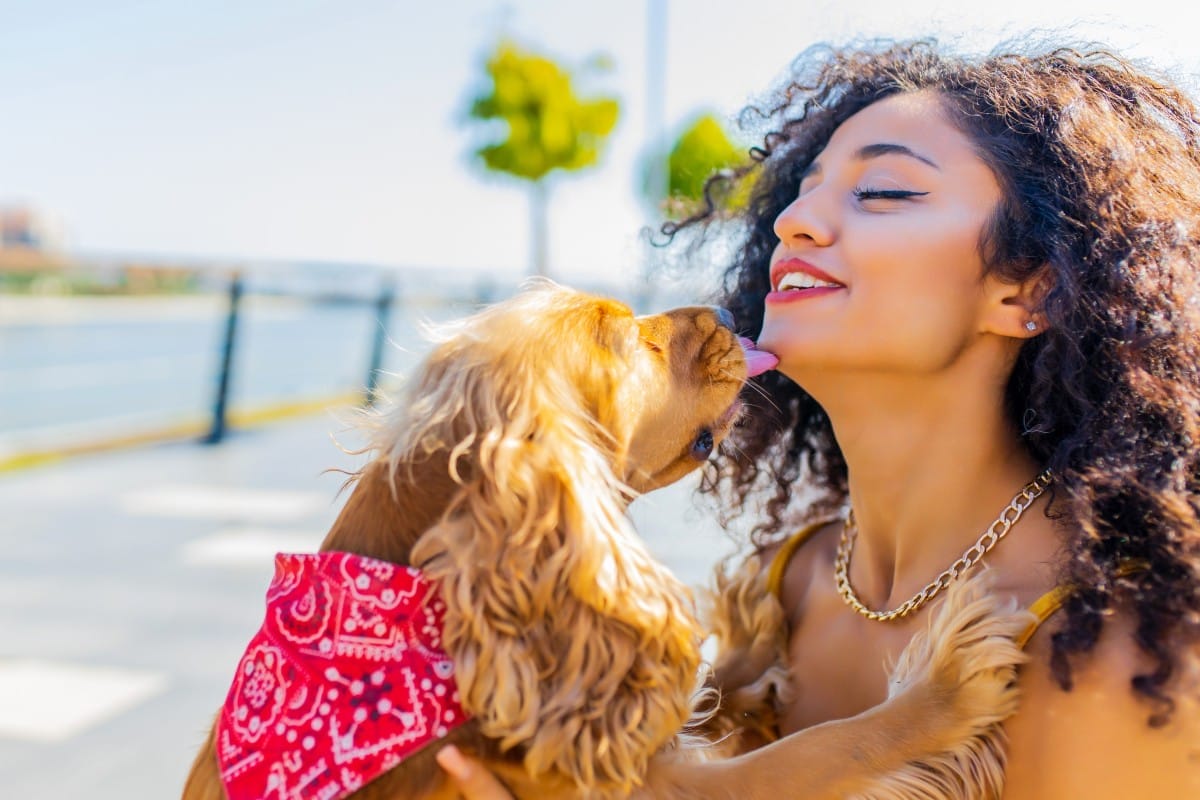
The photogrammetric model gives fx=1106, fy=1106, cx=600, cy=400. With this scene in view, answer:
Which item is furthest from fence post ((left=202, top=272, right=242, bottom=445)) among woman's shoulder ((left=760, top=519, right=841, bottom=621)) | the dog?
the dog

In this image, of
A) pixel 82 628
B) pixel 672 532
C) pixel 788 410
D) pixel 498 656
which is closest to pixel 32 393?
pixel 82 628

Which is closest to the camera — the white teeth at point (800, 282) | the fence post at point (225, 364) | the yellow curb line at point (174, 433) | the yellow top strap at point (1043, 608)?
the yellow top strap at point (1043, 608)

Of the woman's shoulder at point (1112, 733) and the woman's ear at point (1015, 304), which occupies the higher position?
the woman's ear at point (1015, 304)

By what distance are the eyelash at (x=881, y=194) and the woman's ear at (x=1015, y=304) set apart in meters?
0.20

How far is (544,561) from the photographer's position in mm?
1630

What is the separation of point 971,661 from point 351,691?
3.11ft

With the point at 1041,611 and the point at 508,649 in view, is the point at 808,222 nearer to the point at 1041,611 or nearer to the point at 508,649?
the point at 1041,611

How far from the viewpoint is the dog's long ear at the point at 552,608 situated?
1.59m

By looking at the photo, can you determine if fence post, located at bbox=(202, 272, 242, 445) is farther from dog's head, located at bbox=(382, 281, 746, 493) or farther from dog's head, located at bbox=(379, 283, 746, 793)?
dog's head, located at bbox=(379, 283, 746, 793)

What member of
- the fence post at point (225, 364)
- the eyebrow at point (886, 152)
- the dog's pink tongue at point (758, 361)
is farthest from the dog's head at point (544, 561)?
the fence post at point (225, 364)

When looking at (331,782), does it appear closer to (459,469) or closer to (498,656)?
(498,656)

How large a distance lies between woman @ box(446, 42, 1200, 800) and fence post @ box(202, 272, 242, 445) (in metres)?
8.09

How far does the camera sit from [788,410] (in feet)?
8.84

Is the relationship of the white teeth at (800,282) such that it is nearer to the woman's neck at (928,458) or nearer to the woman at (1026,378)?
the woman at (1026,378)
